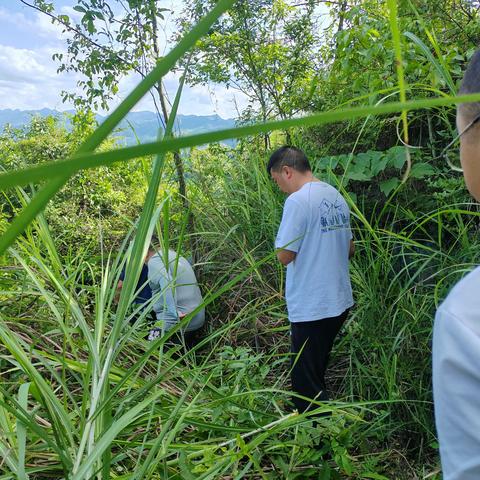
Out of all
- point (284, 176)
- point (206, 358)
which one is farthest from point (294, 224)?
point (206, 358)

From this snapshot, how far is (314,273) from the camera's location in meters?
2.66

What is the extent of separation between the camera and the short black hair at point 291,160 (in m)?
2.79

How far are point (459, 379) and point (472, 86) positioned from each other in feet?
1.31

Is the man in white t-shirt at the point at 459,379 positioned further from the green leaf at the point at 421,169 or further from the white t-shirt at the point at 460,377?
the green leaf at the point at 421,169

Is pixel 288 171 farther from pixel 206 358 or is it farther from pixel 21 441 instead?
pixel 21 441

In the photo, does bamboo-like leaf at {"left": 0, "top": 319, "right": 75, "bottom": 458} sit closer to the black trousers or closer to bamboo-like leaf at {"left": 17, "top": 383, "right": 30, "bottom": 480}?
bamboo-like leaf at {"left": 17, "top": 383, "right": 30, "bottom": 480}

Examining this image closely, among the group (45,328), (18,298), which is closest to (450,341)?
(45,328)

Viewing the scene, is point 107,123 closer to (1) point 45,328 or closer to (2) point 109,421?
(2) point 109,421

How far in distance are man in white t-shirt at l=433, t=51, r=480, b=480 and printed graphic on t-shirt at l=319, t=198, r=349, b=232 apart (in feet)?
6.94

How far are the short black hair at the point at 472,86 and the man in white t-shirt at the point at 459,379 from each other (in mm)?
259

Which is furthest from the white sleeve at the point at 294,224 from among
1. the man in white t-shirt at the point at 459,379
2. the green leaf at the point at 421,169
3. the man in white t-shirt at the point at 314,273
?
the man in white t-shirt at the point at 459,379

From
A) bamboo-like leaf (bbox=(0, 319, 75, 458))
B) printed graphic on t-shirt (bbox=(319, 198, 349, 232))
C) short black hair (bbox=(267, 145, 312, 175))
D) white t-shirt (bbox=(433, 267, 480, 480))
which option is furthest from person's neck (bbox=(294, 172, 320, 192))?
white t-shirt (bbox=(433, 267, 480, 480))

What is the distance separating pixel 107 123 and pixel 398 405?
98.2 inches

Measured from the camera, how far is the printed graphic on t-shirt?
2.63m
